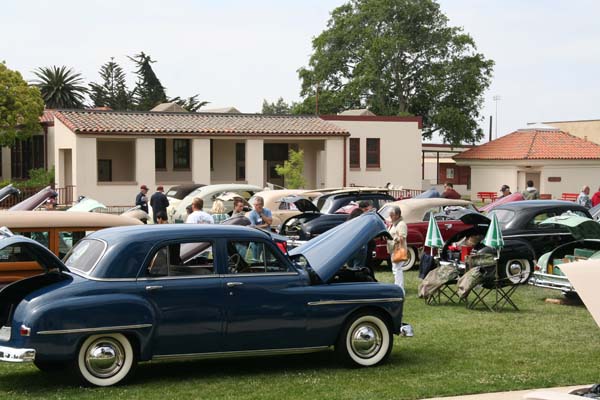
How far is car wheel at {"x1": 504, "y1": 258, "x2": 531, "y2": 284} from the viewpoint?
16098 millimetres

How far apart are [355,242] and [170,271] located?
7.11ft

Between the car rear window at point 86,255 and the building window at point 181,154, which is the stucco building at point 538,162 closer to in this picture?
the building window at point 181,154

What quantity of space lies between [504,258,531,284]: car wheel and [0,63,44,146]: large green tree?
3509 cm

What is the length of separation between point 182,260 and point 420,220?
11143 millimetres

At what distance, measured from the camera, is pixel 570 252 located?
1499 centimetres

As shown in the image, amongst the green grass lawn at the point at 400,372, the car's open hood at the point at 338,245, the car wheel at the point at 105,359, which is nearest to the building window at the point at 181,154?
the green grass lawn at the point at 400,372

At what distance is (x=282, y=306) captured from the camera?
30.5 feet

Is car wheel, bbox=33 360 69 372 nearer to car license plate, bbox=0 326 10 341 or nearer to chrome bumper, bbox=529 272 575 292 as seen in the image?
car license plate, bbox=0 326 10 341

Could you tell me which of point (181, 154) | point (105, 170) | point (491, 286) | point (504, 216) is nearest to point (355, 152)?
point (181, 154)

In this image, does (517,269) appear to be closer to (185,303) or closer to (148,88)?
(185,303)

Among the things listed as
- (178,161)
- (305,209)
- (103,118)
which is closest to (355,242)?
(305,209)

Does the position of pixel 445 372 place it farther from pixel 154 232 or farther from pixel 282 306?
pixel 154 232

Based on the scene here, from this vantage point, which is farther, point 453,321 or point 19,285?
point 453,321

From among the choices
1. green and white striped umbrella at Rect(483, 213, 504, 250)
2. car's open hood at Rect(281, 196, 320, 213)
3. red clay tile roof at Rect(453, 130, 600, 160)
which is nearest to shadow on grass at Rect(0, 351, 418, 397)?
green and white striped umbrella at Rect(483, 213, 504, 250)
